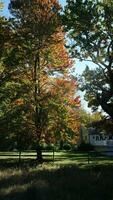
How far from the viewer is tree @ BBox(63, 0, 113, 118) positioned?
3316 cm

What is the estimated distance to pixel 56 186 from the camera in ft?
59.6

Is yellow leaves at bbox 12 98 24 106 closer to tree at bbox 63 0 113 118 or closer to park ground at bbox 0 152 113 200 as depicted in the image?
tree at bbox 63 0 113 118

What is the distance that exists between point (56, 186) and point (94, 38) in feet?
56.3

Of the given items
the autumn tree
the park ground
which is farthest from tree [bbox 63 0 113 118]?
the park ground

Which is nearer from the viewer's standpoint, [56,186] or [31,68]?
[56,186]

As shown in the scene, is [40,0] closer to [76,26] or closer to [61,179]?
[76,26]

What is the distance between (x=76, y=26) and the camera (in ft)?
112

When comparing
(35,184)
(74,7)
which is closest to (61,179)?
(35,184)

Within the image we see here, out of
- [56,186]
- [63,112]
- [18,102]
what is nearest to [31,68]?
[18,102]

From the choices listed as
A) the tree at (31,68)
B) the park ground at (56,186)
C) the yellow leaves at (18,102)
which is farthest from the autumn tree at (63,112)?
the park ground at (56,186)

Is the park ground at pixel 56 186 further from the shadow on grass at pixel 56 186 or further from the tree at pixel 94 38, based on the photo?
the tree at pixel 94 38

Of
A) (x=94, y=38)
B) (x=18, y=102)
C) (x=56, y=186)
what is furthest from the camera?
(x=18, y=102)

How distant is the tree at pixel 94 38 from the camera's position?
109ft

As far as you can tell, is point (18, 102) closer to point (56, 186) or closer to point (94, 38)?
point (94, 38)
